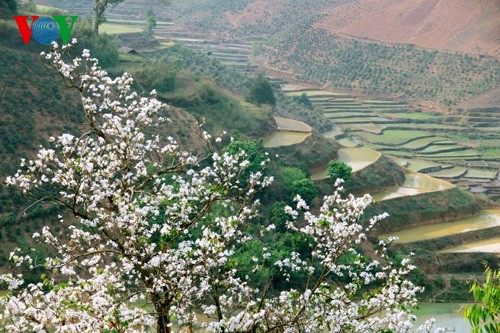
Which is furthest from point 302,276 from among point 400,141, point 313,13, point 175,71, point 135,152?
point 313,13

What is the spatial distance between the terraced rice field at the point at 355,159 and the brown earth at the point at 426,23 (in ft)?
147

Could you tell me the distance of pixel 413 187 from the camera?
164 ft

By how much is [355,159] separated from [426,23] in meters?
55.4

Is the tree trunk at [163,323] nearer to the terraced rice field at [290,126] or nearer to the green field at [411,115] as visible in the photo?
the terraced rice field at [290,126]

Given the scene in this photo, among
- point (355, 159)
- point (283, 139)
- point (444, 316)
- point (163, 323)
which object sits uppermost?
point (163, 323)

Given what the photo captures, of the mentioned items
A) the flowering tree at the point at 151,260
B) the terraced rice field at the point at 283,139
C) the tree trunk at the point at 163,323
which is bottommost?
the terraced rice field at the point at 283,139

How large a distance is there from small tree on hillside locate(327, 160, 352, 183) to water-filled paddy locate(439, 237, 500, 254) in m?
6.15

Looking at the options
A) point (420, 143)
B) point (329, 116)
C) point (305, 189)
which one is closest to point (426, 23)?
point (329, 116)

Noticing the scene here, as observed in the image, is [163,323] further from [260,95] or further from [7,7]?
[260,95]

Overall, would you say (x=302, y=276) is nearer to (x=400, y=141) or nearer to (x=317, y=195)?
(x=317, y=195)

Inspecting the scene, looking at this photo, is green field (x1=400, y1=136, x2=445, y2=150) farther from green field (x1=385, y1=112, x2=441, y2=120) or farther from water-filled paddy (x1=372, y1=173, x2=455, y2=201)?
water-filled paddy (x1=372, y1=173, x2=455, y2=201)

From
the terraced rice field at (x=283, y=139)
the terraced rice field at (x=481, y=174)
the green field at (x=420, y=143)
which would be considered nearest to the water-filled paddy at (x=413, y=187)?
the terraced rice field at (x=283, y=139)

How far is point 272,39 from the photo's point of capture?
106 m

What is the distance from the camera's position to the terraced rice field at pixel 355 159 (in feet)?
156
